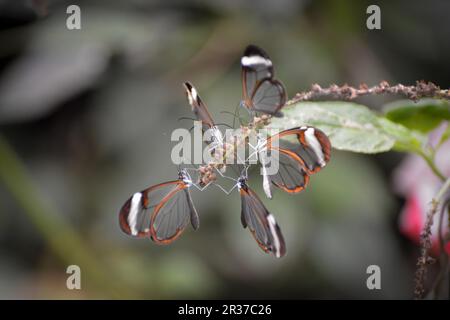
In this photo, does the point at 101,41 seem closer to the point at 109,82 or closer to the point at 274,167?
the point at 109,82

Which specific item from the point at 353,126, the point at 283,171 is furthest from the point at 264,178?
the point at 353,126

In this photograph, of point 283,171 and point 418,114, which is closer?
point 283,171

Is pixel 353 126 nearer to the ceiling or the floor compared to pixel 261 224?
nearer to the ceiling

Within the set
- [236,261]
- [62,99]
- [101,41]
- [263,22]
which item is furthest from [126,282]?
[263,22]

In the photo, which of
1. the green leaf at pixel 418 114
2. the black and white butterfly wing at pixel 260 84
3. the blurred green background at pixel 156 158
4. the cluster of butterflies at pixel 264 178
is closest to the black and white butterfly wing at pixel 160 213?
the cluster of butterflies at pixel 264 178

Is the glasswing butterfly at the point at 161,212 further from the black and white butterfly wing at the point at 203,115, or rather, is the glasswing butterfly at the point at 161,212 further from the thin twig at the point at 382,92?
the thin twig at the point at 382,92

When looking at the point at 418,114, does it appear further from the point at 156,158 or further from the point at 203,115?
the point at 156,158
